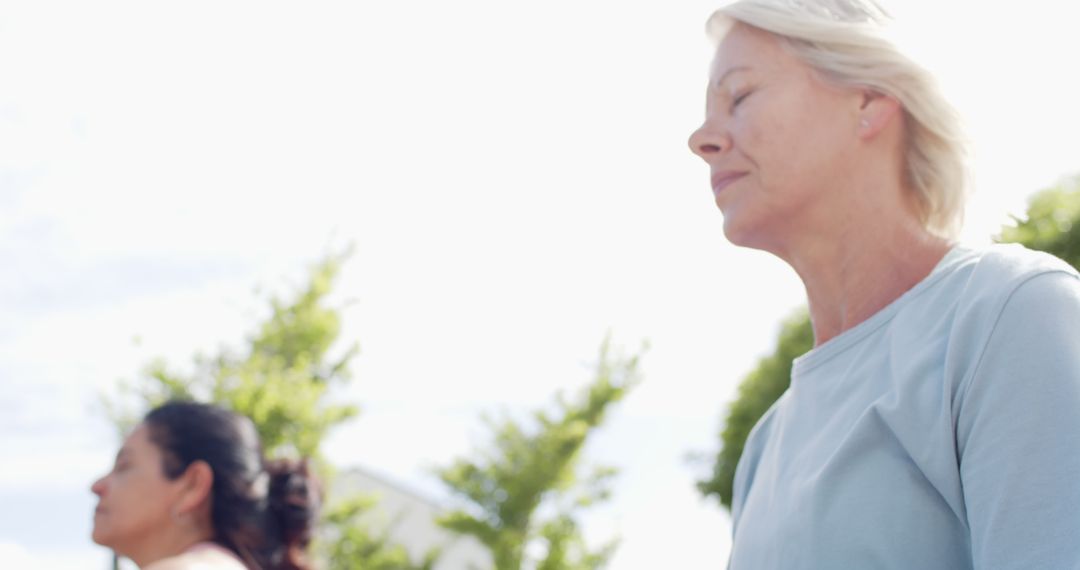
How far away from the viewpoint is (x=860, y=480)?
170 centimetres

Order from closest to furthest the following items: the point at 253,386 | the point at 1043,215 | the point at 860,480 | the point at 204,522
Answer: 1. the point at 860,480
2. the point at 204,522
3. the point at 1043,215
4. the point at 253,386

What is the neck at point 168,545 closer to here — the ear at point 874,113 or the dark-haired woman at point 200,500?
the dark-haired woman at point 200,500

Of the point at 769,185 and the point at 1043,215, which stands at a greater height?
the point at 769,185

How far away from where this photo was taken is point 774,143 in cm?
198

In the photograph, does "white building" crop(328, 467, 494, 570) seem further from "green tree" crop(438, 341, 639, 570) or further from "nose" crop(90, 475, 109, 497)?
"nose" crop(90, 475, 109, 497)

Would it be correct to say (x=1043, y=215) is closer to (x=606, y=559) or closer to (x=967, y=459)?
(x=606, y=559)

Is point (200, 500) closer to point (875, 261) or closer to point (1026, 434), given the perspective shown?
point (875, 261)

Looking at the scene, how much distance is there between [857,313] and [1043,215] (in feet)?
41.6

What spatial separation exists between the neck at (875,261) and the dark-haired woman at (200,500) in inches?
115

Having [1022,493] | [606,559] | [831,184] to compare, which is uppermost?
[831,184]

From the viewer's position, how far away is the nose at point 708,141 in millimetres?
2062

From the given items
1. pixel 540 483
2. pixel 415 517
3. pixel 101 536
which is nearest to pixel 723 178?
pixel 101 536

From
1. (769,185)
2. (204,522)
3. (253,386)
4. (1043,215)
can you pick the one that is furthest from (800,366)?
(253,386)

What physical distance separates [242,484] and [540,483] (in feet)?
52.5
